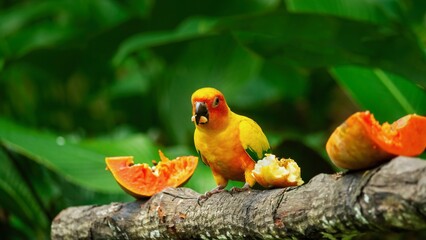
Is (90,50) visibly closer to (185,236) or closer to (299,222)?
(185,236)

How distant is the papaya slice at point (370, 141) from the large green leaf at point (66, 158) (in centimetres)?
117

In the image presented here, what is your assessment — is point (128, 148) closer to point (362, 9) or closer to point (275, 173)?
point (362, 9)

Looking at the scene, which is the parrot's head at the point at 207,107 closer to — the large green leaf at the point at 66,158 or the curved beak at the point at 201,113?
the curved beak at the point at 201,113

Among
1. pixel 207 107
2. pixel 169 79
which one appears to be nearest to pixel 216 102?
pixel 207 107

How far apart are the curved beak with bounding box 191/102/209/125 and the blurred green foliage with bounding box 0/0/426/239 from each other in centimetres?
66

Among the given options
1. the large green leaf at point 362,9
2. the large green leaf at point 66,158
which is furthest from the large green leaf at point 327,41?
the large green leaf at point 66,158

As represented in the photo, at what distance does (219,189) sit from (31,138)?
3.49 ft

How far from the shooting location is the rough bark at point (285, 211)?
75 centimetres

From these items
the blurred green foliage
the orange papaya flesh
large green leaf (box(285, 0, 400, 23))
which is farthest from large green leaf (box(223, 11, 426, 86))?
the orange papaya flesh

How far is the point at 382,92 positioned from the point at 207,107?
103 centimetres

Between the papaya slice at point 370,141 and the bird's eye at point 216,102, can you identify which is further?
the bird's eye at point 216,102

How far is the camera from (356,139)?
78cm

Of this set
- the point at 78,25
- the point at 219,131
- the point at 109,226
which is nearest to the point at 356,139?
the point at 219,131

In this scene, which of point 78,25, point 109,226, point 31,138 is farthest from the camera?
point 78,25
